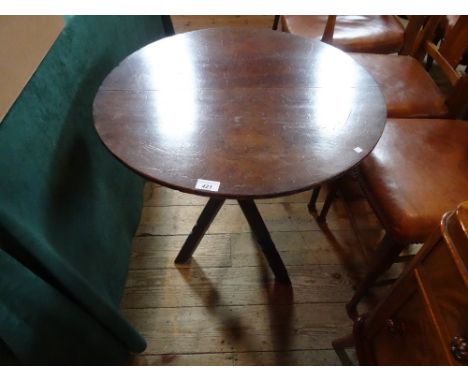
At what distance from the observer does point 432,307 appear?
20.7 inches

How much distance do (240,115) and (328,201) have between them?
70 cm

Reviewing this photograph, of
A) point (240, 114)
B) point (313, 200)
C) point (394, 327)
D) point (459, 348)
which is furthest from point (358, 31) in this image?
point (459, 348)

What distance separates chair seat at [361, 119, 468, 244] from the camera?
845 mm

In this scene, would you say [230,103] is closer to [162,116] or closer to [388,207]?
[162,116]

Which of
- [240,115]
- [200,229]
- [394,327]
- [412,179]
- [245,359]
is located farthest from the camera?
[200,229]

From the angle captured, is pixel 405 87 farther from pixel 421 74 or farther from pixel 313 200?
pixel 313 200

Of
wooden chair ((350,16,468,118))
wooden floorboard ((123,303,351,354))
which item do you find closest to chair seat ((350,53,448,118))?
wooden chair ((350,16,468,118))

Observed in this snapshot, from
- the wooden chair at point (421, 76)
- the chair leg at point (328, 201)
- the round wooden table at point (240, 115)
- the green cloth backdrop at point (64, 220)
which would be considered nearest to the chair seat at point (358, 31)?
the wooden chair at point (421, 76)

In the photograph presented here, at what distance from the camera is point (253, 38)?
3.57 feet

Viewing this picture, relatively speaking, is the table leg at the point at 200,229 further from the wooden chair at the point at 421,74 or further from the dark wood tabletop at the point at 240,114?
the wooden chair at the point at 421,74

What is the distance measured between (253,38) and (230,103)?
1.26 ft

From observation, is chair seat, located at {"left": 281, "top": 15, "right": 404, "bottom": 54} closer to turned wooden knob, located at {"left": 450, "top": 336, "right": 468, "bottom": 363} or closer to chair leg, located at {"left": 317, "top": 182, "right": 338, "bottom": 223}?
chair leg, located at {"left": 317, "top": 182, "right": 338, "bottom": 223}

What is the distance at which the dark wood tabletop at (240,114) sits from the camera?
0.68 meters

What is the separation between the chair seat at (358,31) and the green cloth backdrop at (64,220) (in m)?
0.89
